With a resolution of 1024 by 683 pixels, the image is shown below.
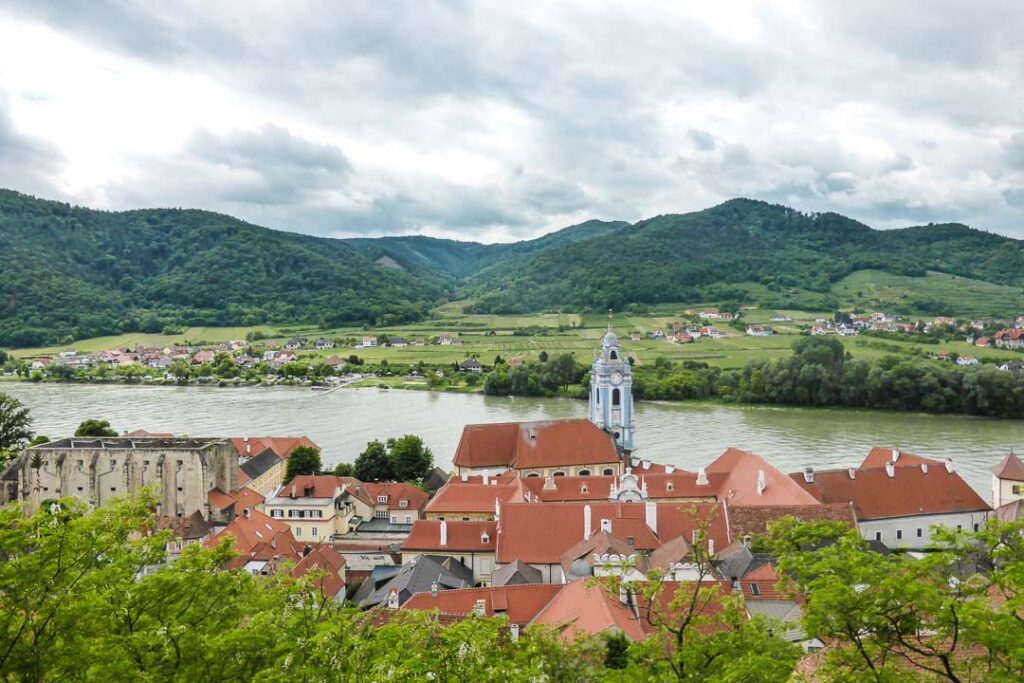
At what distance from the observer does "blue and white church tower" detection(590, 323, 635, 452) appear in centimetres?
3569

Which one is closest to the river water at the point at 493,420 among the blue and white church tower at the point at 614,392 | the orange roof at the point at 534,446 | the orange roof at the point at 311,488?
the blue and white church tower at the point at 614,392

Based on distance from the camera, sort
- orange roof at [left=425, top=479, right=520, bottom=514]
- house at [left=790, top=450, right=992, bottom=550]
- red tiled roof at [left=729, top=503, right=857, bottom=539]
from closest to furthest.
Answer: red tiled roof at [left=729, top=503, right=857, bottom=539] < house at [left=790, top=450, right=992, bottom=550] < orange roof at [left=425, top=479, right=520, bottom=514]

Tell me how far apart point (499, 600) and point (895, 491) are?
15.9m

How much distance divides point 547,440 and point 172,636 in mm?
25577

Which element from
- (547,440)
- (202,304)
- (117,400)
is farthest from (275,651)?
(202,304)

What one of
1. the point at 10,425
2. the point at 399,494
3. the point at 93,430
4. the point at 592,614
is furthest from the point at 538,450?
the point at 10,425

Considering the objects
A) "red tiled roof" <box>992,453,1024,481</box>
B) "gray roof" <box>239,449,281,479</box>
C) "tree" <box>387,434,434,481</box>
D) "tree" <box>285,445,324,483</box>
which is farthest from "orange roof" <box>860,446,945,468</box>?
"gray roof" <box>239,449,281,479</box>

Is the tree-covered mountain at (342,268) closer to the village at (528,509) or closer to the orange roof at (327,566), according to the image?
the village at (528,509)

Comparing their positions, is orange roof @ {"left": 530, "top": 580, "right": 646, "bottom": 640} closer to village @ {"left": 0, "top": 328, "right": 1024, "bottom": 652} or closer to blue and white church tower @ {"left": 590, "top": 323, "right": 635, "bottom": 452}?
village @ {"left": 0, "top": 328, "right": 1024, "bottom": 652}

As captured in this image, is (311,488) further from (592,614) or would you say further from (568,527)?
(592,614)

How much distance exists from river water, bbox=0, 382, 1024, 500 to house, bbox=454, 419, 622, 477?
6.31m

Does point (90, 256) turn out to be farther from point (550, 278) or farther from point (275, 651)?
Result: point (275, 651)

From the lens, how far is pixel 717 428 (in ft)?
155

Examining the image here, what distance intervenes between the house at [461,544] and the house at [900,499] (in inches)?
418
